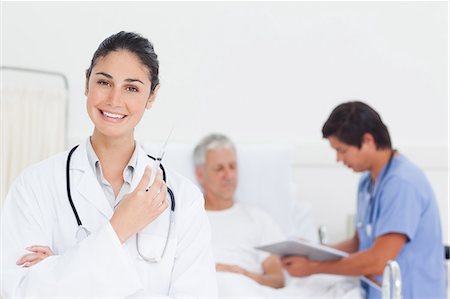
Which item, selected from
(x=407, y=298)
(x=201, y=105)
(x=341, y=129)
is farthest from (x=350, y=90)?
(x=407, y=298)

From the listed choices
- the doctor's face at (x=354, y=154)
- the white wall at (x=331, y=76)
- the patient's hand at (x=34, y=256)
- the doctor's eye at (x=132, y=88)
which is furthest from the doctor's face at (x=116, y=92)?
the white wall at (x=331, y=76)

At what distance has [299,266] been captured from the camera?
228 centimetres

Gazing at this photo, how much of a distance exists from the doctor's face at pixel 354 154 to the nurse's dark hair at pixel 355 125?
2 cm

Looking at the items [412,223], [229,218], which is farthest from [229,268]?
[412,223]

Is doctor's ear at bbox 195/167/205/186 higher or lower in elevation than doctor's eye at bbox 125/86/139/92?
lower

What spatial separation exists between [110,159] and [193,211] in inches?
6.9

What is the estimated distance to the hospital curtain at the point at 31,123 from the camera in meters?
2.41

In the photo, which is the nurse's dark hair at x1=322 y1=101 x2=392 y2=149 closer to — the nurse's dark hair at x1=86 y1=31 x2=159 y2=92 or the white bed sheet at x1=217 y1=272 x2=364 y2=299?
the white bed sheet at x1=217 y1=272 x2=364 y2=299

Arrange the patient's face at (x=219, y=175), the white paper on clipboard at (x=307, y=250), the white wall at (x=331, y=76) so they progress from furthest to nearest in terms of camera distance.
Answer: the white wall at (x=331, y=76) → the patient's face at (x=219, y=175) → the white paper on clipboard at (x=307, y=250)

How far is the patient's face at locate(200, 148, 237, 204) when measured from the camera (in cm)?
258

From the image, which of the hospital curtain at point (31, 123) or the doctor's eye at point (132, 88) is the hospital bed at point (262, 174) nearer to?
the hospital curtain at point (31, 123)

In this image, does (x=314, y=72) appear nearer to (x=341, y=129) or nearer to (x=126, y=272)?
(x=341, y=129)

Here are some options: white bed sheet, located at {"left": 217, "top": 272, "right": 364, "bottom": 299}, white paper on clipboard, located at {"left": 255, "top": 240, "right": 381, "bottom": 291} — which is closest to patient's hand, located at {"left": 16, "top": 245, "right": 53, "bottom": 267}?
white bed sheet, located at {"left": 217, "top": 272, "right": 364, "bottom": 299}

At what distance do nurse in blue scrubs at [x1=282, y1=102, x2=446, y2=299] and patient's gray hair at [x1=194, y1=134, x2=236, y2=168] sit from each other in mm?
492
